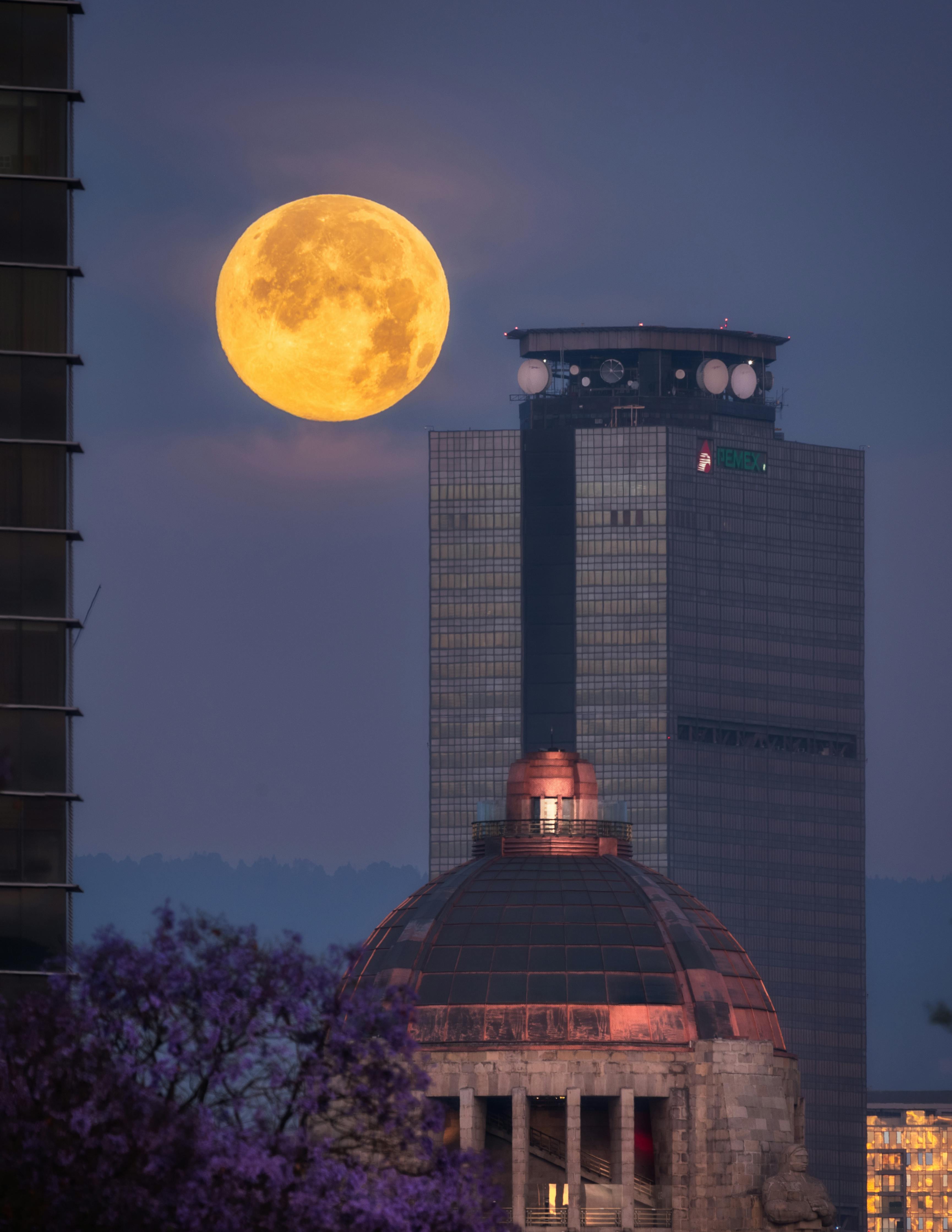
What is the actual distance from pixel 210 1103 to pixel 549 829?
70932 mm

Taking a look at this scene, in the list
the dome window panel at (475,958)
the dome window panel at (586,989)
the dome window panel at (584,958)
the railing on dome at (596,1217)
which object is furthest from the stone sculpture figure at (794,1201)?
the dome window panel at (475,958)

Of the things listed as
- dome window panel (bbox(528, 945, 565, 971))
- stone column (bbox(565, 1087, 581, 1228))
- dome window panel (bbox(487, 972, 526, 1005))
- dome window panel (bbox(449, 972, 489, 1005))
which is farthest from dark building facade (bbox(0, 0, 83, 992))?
dome window panel (bbox(528, 945, 565, 971))

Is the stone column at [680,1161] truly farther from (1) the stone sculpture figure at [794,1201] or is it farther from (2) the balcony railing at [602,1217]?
(1) the stone sculpture figure at [794,1201]

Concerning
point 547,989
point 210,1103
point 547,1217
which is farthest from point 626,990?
point 210,1103

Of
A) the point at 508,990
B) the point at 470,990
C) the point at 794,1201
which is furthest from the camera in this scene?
the point at 508,990

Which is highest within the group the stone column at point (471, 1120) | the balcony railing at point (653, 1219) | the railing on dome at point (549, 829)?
the railing on dome at point (549, 829)

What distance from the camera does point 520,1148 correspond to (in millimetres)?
135125

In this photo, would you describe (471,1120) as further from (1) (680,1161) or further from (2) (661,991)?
(2) (661,991)

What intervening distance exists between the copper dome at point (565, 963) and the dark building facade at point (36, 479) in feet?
131

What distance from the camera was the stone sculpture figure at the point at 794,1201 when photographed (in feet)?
441

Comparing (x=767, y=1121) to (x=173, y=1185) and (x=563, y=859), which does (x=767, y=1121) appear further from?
(x=173, y=1185)

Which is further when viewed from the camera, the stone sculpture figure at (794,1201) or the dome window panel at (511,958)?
the dome window panel at (511,958)

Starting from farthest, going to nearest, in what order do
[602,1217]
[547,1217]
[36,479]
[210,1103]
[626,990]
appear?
[626,990]
[547,1217]
[602,1217]
[36,479]
[210,1103]

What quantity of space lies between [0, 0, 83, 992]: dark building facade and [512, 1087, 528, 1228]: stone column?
42.2 m
